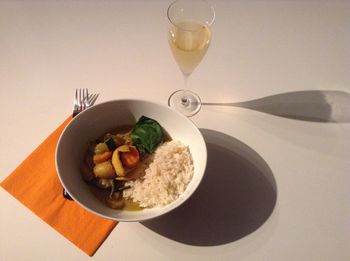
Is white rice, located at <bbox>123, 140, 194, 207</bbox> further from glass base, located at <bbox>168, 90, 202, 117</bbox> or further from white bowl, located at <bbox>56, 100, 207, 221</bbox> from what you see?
glass base, located at <bbox>168, 90, 202, 117</bbox>

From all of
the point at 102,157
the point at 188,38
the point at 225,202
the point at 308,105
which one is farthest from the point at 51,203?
the point at 308,105

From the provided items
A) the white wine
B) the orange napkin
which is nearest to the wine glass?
the white wine

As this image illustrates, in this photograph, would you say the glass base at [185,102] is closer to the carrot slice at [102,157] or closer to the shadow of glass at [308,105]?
the shadow of glass at [308,105]

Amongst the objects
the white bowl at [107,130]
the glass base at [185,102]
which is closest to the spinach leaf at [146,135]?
the white bowl at [107,130]

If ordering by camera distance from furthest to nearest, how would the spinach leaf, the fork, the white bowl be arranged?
the fork
the spinach leaf
the white bowl

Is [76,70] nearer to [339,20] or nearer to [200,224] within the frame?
[200,224]

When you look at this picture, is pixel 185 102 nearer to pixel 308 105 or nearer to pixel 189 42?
pixel 189 42

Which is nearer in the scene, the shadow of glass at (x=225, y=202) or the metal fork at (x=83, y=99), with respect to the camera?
the shadow of glass at (x=225, y=202)
